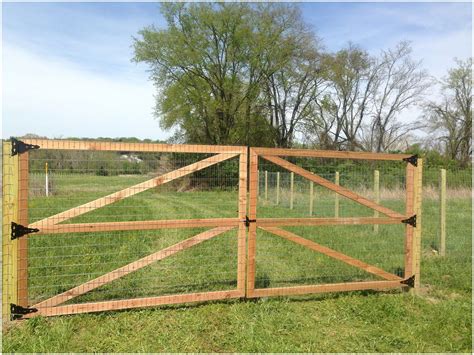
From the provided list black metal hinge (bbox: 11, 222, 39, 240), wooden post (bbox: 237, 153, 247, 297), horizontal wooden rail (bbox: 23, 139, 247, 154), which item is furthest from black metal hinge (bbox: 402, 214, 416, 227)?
black metal hinge (bbox: 11, 222, 39, 240)

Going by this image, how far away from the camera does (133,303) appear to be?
454cm

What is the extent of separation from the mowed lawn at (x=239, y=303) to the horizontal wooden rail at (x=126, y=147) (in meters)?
0.48

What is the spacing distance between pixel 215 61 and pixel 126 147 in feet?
101

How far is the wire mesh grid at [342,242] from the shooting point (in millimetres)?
5906

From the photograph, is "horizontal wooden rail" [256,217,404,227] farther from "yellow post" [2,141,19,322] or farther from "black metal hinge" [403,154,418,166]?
"yellow post" [2,141,19,322]

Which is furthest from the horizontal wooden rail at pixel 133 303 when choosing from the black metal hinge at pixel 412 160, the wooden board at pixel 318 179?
the black metal hinge at pixel 412 160

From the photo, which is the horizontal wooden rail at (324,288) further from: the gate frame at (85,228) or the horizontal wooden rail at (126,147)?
the horizontal wooden rail at (126,147)

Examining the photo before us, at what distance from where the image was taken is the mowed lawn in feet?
12.9

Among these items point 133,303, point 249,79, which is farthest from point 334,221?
point 249,79

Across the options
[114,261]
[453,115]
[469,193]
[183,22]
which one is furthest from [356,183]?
[453,115]

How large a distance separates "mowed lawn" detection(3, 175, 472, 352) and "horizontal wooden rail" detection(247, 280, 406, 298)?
103 millimetres

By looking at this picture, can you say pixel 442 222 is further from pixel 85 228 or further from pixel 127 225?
pixel 85 228

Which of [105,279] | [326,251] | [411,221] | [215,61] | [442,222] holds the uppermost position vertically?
[215,61]

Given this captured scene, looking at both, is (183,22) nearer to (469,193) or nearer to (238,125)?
(238,125)
